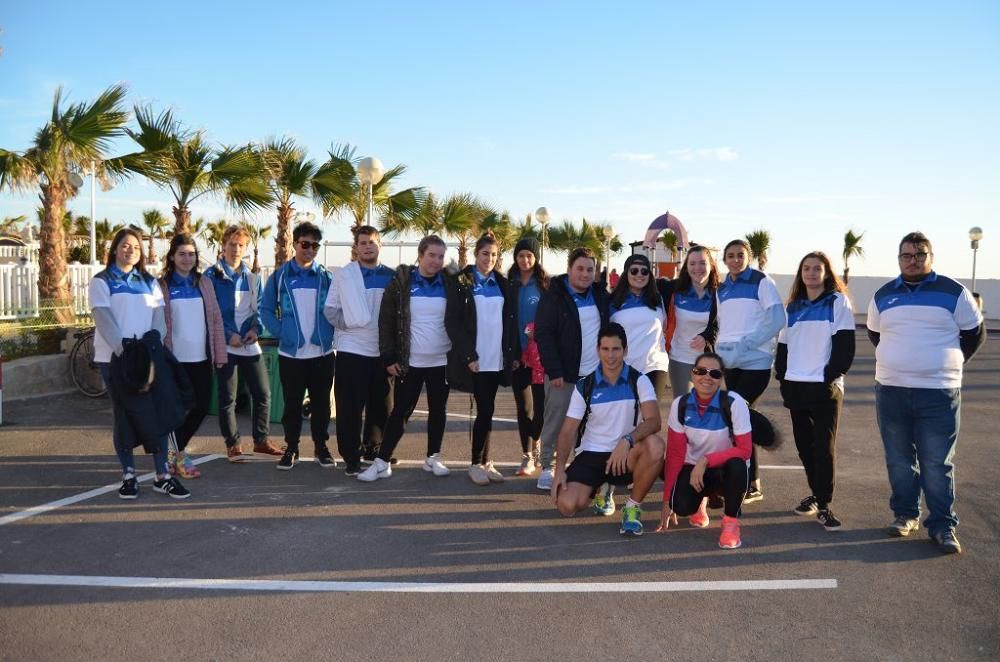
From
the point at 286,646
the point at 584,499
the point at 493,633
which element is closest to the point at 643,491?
the point at 584,499

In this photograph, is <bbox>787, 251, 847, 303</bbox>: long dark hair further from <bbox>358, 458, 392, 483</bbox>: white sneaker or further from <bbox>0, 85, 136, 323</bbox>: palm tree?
<bbox>0, 85, 136, 323</bbox>: palm tree

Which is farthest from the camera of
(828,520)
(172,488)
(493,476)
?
(493,476)

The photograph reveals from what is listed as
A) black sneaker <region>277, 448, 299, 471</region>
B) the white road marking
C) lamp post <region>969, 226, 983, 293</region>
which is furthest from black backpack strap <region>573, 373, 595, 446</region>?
lamp post <region>969, 226, 983, 293</region>

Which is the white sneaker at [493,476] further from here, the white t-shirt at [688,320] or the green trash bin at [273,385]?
the green trash bin at [273,385]

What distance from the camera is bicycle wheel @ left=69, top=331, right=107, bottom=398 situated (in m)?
9.45

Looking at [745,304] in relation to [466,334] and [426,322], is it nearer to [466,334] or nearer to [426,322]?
[466,334]

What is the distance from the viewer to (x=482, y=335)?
5.76 m

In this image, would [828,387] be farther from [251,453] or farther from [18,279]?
[18,279]

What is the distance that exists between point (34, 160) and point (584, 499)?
34.2ft

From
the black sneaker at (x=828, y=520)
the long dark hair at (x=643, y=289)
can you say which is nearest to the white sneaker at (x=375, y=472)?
the long dark hair at (x=643, y=289)

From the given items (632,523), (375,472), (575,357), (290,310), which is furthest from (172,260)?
(632,523)

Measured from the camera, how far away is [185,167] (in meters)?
12.3

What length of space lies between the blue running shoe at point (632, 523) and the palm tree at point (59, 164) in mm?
9796

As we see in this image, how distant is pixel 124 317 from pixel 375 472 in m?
2.19
